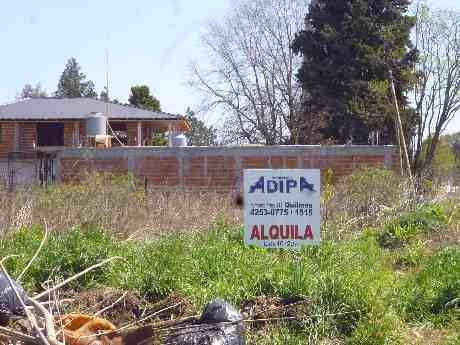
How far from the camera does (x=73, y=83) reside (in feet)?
253

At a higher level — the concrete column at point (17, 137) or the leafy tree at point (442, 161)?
the concrete column at point (17, 137)

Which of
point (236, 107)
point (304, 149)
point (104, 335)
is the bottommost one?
point (104, 335)

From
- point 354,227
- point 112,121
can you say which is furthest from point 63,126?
point 354,227

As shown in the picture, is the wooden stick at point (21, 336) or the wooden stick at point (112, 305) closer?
the wooden stick at point (21, 336)

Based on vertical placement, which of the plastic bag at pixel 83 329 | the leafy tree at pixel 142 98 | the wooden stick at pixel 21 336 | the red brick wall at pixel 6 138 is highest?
the leafy tree at pixel 142 98

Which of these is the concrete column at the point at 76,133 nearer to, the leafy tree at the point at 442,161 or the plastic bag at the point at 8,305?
the leafy tree at the point at 442,161

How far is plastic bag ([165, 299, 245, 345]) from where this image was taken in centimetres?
555

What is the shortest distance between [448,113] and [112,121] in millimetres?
14343

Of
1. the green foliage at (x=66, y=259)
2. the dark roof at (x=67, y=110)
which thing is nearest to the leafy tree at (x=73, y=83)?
the dark roof at (x=67, y=110)

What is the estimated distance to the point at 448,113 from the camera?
31.3 metres

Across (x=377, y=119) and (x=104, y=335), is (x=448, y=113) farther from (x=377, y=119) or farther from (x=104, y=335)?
(x=104, y=335)

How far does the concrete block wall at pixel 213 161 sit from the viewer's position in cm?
2291

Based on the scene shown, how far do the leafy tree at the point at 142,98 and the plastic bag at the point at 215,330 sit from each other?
47447 mm

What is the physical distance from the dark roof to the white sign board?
24473mm
